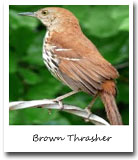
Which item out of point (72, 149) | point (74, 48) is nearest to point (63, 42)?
point (74, 48)

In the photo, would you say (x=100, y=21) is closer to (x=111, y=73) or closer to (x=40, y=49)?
(x=40, y=49)

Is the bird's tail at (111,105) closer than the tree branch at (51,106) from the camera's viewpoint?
No

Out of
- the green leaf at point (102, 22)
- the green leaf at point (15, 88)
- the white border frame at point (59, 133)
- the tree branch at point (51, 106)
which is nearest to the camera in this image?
the tree branch at point (51, 106)

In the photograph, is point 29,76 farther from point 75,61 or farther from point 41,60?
point 75,61

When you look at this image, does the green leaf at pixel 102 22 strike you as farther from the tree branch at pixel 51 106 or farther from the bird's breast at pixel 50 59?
the tree branch at pixel 51 106

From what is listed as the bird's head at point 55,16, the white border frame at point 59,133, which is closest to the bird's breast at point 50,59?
the bird's head at point 55,16

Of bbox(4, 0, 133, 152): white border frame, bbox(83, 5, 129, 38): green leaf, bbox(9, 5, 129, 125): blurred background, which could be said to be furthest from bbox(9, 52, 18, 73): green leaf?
bbox(83, 5, 129, 38): green leaf

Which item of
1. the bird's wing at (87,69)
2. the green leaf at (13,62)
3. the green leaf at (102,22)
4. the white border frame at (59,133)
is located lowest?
the white border frame at (59,133)
